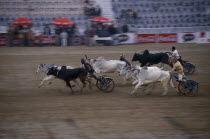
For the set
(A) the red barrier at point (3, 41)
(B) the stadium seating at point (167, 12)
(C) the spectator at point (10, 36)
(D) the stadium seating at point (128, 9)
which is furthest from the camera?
(B) the stadium seating at point (167, 12)

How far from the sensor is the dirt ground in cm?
771

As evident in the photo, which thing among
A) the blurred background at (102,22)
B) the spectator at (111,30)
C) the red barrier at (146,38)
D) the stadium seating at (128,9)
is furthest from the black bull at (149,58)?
the stadium seating at (128,9)

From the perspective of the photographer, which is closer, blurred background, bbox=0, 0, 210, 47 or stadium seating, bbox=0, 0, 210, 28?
blurred background, bbox=0, 0, 210, 47

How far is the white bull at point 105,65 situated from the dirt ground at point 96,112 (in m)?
0.80

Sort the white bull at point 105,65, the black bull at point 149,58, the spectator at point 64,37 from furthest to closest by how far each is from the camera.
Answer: the spectator at point 64,37 < the black bull at point 149,58 < the white bull at point 105,65

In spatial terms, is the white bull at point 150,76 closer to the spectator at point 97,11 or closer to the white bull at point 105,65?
the white bull at point 105,65

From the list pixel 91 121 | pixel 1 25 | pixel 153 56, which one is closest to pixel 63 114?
pixel 91 121

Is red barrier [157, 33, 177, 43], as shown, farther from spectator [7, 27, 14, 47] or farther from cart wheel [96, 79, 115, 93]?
cart wheel [96, 79, 115, 93]

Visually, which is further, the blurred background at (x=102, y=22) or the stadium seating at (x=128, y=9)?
the stadium seating at (x=128, y=9)

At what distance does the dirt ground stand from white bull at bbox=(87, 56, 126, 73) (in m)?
0.80

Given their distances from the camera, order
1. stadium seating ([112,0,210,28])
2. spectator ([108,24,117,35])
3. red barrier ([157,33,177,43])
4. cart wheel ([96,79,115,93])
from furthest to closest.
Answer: stadium seating ([112,0,210,28]), red barrier ([157,33,177,43]), spectator ([108,24,117,35]), cart wheel ([96,79,115,93])

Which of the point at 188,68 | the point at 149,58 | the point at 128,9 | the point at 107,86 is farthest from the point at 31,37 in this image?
the point at 107,86

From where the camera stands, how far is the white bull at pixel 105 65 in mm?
12500

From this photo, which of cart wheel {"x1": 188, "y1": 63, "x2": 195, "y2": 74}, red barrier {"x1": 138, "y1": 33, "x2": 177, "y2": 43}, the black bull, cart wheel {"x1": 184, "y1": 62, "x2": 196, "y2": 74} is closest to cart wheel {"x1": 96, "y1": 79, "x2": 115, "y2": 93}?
the black bull
